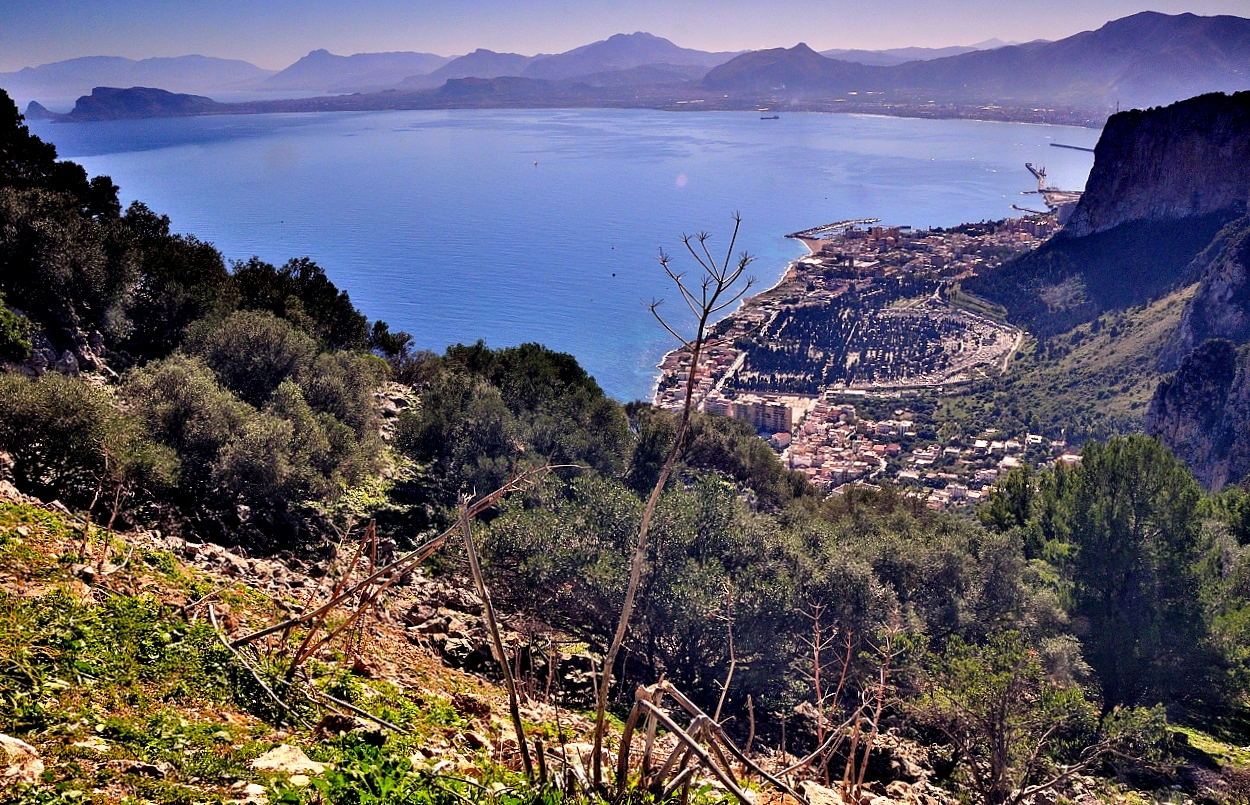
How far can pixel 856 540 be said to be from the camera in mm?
10977

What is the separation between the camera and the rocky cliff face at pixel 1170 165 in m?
47.1

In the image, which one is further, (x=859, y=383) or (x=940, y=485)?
(x=859, y=383)

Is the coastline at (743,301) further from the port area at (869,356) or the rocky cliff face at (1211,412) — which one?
the rocky cliff face at (1211,412)

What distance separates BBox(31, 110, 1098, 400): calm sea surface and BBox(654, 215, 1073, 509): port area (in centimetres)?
413

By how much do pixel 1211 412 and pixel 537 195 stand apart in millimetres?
67484

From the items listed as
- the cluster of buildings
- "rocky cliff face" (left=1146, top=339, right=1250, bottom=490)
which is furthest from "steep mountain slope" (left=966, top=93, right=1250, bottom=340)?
"rocky cliff face" (left=1146, top=339, right=1250, bottom=490)

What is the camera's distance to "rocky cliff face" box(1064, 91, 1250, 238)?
47125mm

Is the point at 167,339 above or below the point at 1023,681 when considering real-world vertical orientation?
above

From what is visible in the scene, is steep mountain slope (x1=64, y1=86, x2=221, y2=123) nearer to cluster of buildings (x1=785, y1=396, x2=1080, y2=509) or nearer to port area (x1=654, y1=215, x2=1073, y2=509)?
port area (x1=654, y1=215, x2=1073, y2=509)

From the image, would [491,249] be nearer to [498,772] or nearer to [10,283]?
[10,283]

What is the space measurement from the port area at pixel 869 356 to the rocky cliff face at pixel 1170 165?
8.72m

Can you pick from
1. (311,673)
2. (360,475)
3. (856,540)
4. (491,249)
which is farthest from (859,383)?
(311,673)

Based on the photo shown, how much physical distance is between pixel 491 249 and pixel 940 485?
4033 centimetres

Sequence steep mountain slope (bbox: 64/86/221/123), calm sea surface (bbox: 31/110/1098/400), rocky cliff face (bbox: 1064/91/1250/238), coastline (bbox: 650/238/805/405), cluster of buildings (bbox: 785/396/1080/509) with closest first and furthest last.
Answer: cluster of buildings (bbox: 785/396/1080/509) → coastline (bbox: 650/238/805/405) → rocky cliff face (bbox: 1064/91/1250/238) → calm sea surface (bbox: 31/110/1098/400) → steep mountain slope (bbox: 64/86/221/123)
